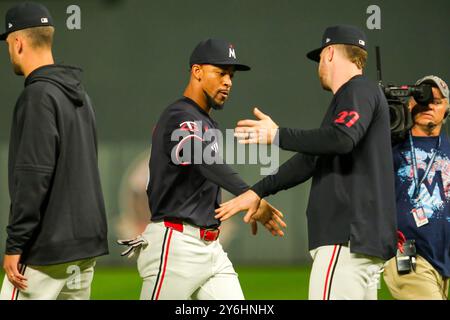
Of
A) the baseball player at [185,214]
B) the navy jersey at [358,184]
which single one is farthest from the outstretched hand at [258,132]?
the baseball player at [185,214]

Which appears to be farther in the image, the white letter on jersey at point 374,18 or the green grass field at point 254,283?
the white letter on jersey at point 374,18

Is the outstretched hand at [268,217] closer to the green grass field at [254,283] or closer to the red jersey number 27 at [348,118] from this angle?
the red jersey number 27 at [348,118]

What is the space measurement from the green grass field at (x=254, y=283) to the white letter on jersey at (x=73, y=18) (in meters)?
3.86

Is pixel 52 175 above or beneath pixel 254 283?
above

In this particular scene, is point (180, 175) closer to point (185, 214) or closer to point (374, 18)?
point (185, 214)

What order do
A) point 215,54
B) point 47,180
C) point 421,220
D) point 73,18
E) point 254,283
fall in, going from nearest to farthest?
point 47,180
point 215,54
point 421,220
point 254,283
point 73,18

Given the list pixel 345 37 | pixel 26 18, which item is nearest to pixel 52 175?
pixel 26 18

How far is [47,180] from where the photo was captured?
11.1ft

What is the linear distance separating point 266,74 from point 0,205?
471cm

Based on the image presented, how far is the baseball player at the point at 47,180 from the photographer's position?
3355 mm

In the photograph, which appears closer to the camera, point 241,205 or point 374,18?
point 241,205

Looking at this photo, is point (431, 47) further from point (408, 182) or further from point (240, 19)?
point (408, 182)

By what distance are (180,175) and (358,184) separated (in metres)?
1.07

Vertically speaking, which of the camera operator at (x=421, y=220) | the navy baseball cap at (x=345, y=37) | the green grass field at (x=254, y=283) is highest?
the navy baseball cap at (x=345, y=37)
